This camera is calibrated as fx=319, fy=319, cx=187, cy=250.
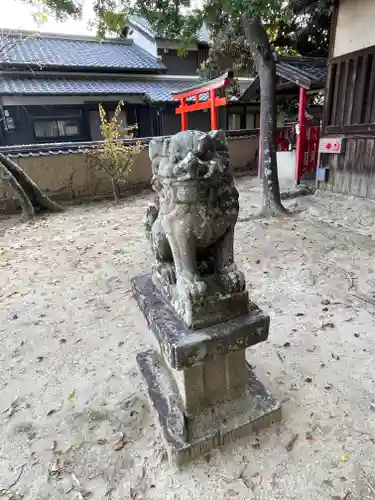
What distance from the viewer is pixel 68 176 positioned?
331 inches

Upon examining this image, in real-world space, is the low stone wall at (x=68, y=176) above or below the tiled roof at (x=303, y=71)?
below

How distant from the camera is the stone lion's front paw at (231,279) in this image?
5.12 ft

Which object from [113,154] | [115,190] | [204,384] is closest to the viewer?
[204,384]

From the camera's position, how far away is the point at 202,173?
132 centimetres

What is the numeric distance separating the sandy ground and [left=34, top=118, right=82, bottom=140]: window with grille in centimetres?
835

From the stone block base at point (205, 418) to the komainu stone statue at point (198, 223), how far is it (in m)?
0.57

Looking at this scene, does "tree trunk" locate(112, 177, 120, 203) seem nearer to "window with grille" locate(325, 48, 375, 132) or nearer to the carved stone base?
"window with grille" locate(325, 48, 375, 132)

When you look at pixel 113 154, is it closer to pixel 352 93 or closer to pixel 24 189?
pixel 24 189

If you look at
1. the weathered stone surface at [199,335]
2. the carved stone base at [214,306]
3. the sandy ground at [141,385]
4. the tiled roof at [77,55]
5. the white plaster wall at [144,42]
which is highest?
the white plaster wall at [144,42]

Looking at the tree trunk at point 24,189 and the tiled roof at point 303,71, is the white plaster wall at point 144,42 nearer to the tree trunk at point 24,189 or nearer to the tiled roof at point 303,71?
the tiled roof at point 303,71

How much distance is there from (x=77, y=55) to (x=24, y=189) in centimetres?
815

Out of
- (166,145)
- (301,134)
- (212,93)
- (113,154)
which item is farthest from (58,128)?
(166,145)

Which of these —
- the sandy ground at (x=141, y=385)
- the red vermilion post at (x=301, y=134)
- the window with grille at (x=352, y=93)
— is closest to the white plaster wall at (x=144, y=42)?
the red vermilion post at (x=301, y=134)

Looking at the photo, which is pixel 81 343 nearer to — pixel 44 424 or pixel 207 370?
pixel 44 424
